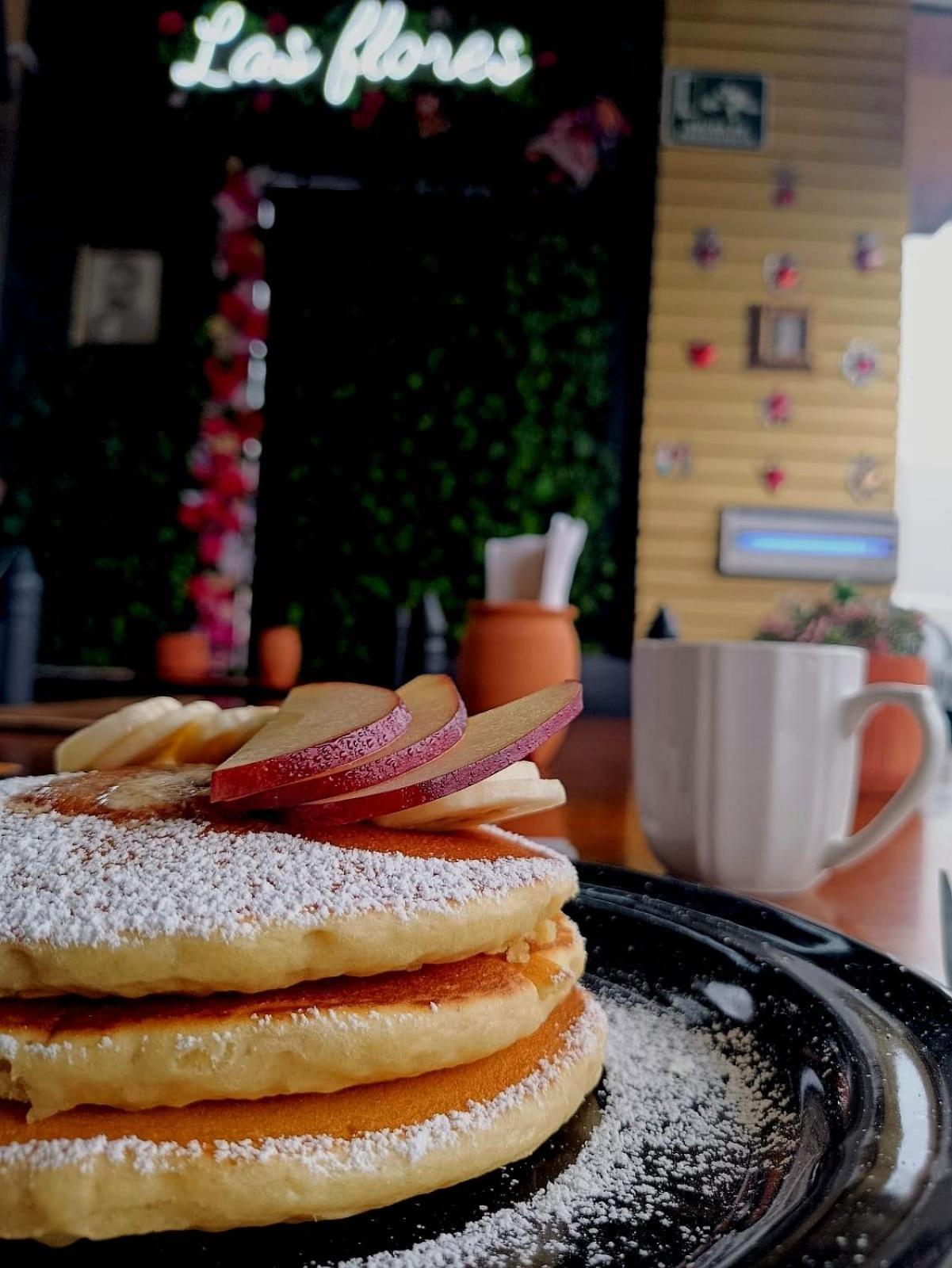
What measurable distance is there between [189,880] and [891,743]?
4.27 feet

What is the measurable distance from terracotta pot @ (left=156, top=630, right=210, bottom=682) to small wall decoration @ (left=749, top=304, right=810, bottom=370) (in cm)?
332

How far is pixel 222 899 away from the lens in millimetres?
462

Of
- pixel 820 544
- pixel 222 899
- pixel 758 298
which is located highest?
pixel 758 298

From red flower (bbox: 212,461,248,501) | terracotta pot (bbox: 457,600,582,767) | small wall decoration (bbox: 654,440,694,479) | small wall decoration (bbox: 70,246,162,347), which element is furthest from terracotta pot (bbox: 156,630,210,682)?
terracotta pot (bbox: 457,600,582,767)

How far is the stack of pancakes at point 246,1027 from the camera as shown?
43cm

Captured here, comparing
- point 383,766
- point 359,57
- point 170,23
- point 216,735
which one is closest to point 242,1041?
point 383,766

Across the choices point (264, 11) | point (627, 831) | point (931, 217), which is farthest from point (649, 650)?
point (931, 217)

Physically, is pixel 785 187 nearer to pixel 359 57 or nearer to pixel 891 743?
pixel 359 57

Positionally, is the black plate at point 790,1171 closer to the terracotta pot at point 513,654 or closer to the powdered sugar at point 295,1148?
the powdered sugar at point 295,1148

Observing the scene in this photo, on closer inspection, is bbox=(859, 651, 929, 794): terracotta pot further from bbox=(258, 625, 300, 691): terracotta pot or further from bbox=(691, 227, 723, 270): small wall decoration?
bbox=(691, 227, 723, 270): small wall decoration

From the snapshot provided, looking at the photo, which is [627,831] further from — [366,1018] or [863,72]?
[863,72]

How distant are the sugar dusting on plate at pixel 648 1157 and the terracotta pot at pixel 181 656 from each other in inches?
167

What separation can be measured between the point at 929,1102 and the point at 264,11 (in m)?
5.97

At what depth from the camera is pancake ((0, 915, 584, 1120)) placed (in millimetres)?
444
